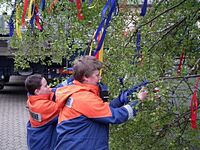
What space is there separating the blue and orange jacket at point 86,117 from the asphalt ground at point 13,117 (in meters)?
4.24

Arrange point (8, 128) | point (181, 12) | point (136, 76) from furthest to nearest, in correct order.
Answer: point (8, 128), point (181, 12), point (136, 76)

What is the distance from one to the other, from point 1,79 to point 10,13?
24.0 ft

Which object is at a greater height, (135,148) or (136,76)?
(136,76)

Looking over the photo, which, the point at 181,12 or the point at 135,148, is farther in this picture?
the point at 181,12

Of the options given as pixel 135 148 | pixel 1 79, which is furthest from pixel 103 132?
pixel 1 79

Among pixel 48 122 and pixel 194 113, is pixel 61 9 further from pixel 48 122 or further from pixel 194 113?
pixel 194 113

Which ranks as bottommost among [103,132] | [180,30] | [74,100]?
[103,132]

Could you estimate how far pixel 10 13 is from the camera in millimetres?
5523

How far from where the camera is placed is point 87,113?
3207 mm

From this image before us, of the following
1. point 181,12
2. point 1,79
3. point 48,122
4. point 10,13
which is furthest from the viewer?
point 1,79

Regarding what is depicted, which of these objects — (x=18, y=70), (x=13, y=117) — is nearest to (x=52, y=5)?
(x=13, y=117)

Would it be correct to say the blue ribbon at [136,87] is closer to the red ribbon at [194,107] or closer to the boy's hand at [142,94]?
the boy's hand at [142,94]

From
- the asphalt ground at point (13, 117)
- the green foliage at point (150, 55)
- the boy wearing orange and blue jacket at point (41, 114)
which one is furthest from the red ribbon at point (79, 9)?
the asphalt ground at point (13, 117)

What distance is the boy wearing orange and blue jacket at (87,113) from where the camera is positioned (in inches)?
126
